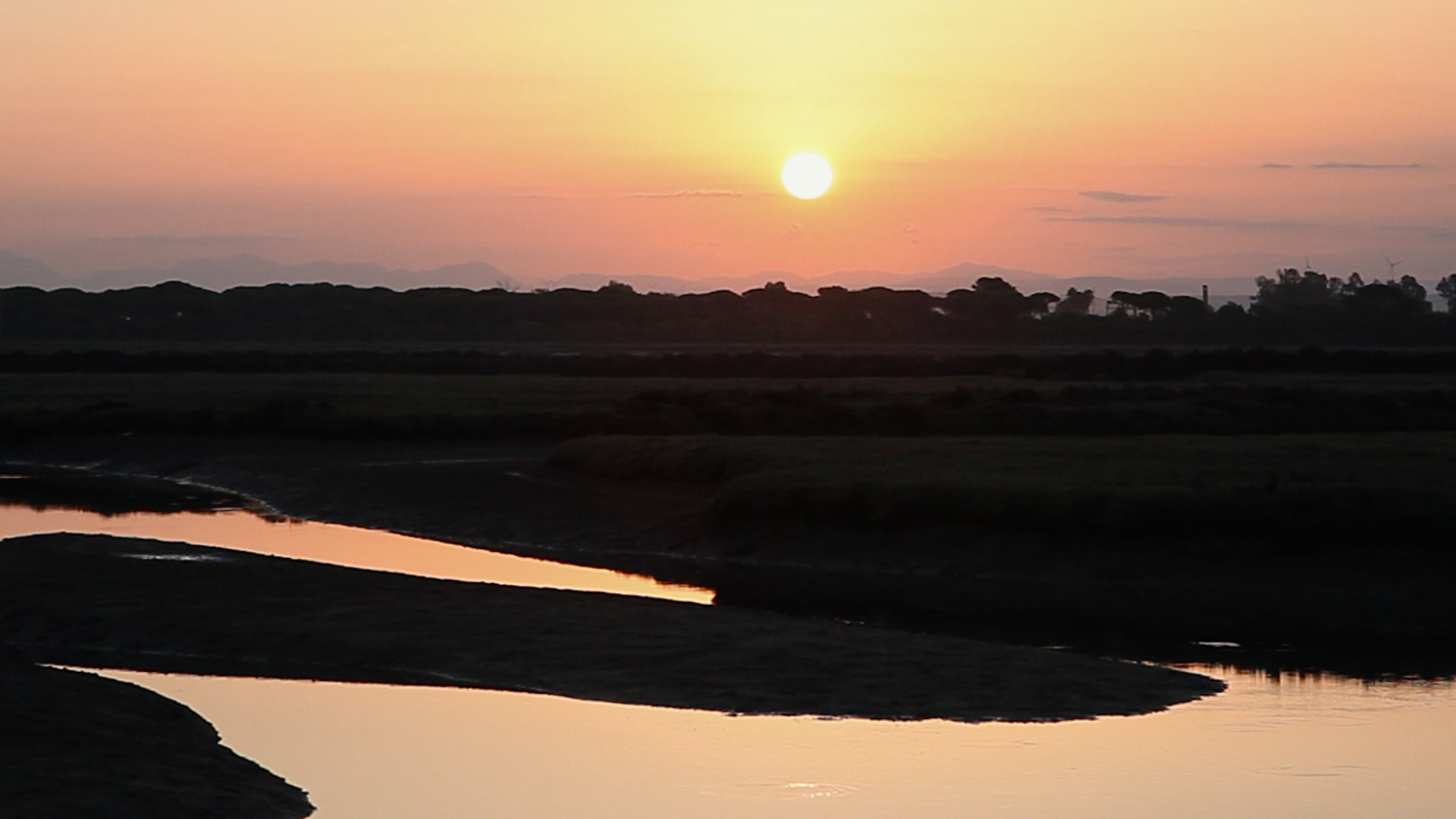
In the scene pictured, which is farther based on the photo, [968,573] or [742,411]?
[742,411]

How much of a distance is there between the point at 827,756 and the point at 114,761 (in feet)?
22.1

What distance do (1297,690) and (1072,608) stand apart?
6974 millimetres

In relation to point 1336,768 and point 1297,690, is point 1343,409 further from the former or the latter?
point 1336,768

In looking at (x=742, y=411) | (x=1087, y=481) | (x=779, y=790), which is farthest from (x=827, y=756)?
(x=742, y=411)

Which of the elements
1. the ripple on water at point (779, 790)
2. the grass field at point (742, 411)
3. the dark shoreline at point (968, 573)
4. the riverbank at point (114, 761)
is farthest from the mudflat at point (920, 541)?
the riverbank at point (114, 761)

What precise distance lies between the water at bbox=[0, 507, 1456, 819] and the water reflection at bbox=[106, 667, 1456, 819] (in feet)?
0.11

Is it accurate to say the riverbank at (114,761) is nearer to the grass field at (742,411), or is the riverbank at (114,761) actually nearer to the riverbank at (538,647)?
the riverbank at (538,647)

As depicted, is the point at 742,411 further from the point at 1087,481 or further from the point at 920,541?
the point at 920,541

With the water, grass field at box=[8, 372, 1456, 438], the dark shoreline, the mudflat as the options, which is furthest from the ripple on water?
grass field at box=[8, 372, 1456, 438]

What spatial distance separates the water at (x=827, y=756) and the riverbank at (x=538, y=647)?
64 cm

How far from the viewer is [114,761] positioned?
16.1 metres

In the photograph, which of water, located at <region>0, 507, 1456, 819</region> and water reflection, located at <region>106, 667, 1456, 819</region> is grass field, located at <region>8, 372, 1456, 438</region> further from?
water reflection, located at <region>106, 667, 1456, 819</region>

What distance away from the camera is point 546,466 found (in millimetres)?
47844

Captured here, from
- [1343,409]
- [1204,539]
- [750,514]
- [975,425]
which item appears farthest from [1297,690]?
[1343,409]
